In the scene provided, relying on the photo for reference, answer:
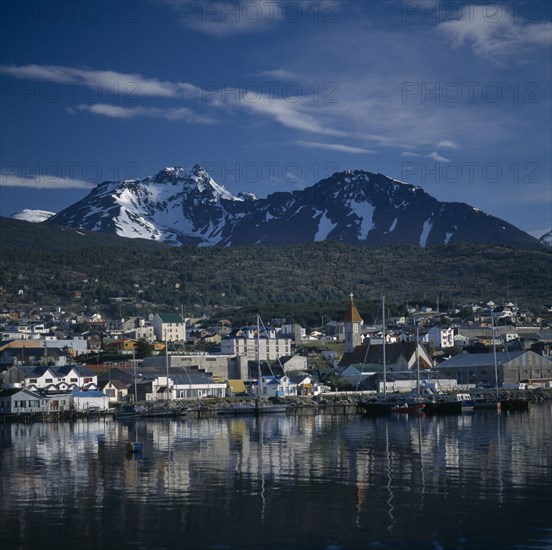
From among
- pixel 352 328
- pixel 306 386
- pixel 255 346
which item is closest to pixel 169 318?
pixel 255 346

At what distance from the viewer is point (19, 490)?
2891 centimetres

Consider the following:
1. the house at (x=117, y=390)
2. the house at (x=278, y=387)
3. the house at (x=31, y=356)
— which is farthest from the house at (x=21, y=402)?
the house at (x=278, y=387)

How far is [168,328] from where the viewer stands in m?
136

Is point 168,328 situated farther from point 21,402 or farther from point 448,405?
point 448,405

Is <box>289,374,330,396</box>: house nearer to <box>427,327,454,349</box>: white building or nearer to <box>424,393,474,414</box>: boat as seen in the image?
<box>424,393,474,414</box>: boat

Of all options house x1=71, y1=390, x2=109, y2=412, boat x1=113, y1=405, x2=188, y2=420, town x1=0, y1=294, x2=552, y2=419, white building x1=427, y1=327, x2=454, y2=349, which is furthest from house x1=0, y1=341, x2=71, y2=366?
white building x1=427, y1=327, x2=454, y2=349

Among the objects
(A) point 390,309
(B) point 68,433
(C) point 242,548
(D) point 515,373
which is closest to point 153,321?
(A) point 390,309

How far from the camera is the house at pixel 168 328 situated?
13462 cm

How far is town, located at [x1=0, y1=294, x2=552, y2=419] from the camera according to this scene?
7906 cm

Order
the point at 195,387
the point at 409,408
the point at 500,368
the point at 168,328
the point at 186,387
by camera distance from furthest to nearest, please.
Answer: the point at 168,328
the point at 500,368
the point at 195,387
the point at 186,387
the point at 409,408

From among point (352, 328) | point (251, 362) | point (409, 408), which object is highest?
point (352, 328)

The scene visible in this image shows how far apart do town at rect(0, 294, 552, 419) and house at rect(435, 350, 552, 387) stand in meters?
0.11

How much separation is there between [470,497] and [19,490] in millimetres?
13902

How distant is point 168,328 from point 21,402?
6452cm
